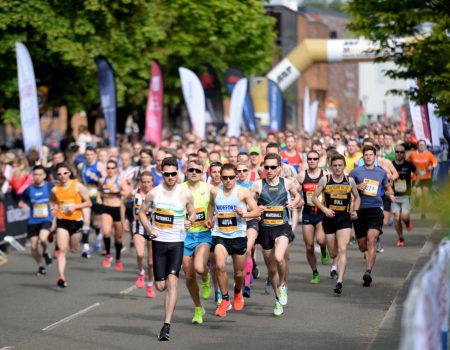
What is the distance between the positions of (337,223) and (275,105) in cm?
2750

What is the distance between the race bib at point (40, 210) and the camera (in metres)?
18.1

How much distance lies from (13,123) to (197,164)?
22496 millimetres

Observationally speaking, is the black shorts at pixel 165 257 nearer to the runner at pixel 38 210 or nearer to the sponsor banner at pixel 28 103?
the runner at pixel 38 210

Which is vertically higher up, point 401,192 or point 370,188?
point 370,188

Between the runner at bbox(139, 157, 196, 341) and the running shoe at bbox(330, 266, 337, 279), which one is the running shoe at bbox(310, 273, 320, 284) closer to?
the running shoe at bbox(330, 266, 337, 279)

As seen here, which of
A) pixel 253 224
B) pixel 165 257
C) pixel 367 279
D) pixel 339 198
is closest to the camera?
pixel 165 257

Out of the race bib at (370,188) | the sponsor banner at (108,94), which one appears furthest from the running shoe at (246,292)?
the sponsor banner at (108,94)

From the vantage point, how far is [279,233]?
1370 cm

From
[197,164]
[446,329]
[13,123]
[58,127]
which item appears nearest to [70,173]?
[197,164]

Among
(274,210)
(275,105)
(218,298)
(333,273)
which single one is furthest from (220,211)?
(275,105)

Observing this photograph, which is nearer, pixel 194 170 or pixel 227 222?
pixel 194 170

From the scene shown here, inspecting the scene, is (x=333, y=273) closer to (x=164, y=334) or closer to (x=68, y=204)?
(x=68, y=204)

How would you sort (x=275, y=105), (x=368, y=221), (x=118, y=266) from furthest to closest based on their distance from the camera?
1. (x=275, y=105)
2. (x=118, y=266)
3. (x=368, y=221)

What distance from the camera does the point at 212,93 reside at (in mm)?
39625
